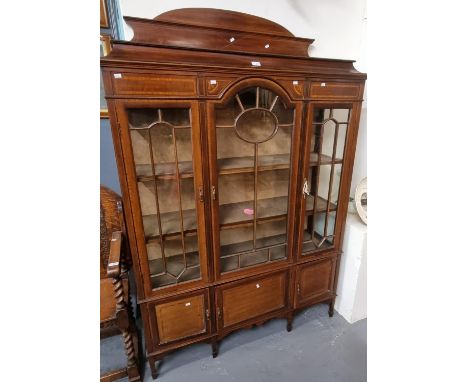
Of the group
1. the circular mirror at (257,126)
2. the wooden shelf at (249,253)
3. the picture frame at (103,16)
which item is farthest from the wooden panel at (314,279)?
the picture frame at (103,16)

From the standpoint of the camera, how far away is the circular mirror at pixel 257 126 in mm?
1247

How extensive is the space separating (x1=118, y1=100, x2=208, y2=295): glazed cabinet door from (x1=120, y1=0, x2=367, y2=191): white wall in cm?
56

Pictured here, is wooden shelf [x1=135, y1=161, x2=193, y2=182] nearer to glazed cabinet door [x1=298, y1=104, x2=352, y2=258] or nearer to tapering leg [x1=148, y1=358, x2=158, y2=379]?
glazed cabinet door [x1=298, y1=104, x2=352, y2=258]

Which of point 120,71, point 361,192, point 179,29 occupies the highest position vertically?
point 179,29

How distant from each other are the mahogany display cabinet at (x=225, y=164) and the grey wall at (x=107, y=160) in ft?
1.36

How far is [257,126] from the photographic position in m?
1.28

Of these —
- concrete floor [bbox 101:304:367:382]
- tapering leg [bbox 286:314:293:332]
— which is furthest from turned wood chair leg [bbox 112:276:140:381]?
tapering leg [bbox 286:314:293:332]

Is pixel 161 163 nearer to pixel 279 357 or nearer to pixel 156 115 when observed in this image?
pixel 156 115

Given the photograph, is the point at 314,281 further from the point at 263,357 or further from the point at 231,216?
the point at 231,216

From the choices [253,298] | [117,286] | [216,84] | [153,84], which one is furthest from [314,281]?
[153,84]

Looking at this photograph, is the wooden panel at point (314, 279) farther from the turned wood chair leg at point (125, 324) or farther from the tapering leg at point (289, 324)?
the turned wood chair leg at point (125, 324)

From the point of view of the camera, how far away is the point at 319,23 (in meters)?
1.58
